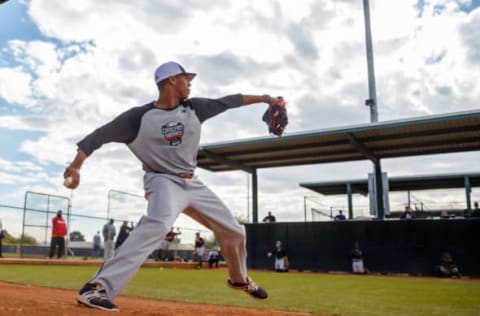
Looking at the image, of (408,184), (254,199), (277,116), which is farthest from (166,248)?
(277,116)

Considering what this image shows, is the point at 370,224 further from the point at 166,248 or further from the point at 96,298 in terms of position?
the point at 96,298

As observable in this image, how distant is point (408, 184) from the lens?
29.8 meters

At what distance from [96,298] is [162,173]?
1.14 meters

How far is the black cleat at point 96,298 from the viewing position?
3.66 m

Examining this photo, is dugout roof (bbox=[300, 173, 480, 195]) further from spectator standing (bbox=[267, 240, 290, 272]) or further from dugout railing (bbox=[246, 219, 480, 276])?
spectator standing (bbox=[267, 240, 290, 272])

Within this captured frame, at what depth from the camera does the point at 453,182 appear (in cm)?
2881

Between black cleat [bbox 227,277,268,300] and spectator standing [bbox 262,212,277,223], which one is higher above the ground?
spectator standing [bbox 262,212,277,223]

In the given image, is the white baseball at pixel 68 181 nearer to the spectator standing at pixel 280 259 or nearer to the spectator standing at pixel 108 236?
the spectator standing at pixel 108 236

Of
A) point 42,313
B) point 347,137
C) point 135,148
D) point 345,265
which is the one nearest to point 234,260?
point 135,148

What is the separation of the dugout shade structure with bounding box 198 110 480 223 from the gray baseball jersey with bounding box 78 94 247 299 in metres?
15.5

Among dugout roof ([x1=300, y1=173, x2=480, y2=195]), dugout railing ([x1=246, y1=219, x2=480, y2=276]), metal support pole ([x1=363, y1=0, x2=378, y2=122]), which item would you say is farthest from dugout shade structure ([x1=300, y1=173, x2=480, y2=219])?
metal support pole ([x1=363, y1=0, x2=378, y2=122])

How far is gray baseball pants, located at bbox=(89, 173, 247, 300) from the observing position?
3.81m

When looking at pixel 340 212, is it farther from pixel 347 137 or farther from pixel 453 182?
pixel 453 182

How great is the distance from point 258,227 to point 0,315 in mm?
21472
